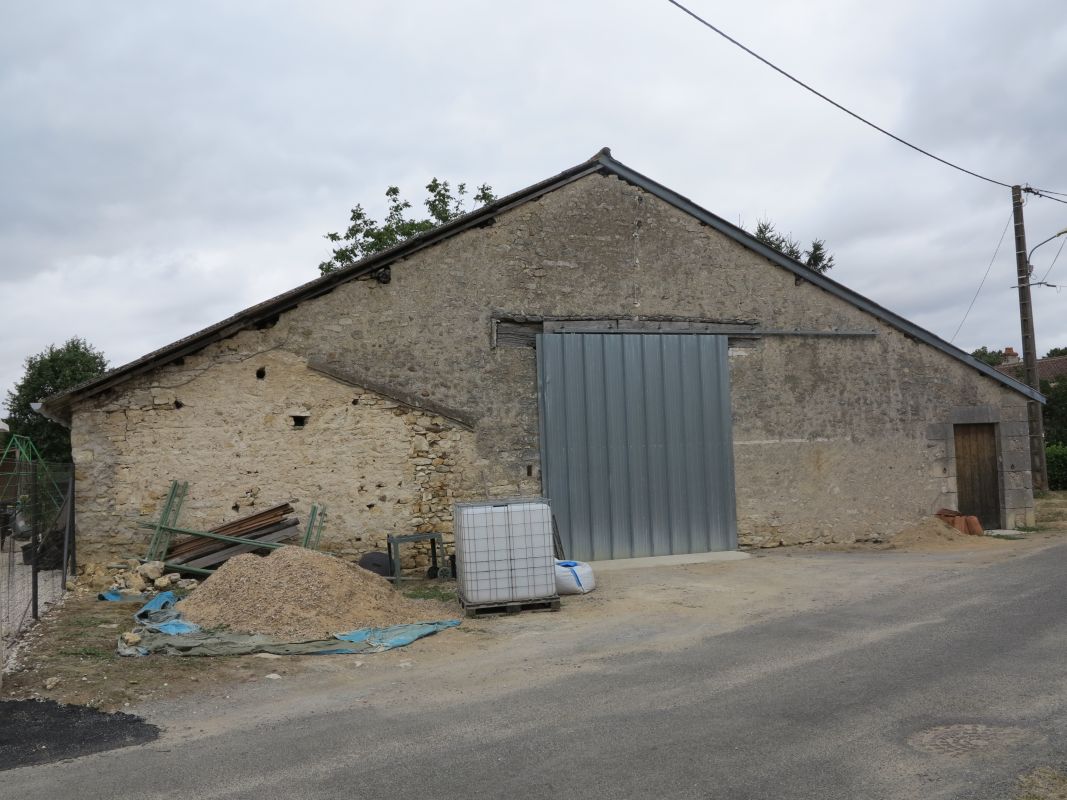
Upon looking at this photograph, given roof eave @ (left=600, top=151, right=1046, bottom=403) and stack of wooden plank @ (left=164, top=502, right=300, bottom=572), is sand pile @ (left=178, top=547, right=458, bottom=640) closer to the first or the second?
stack of wooden plank @ (left=164, top=502, right=300, bottom=572)

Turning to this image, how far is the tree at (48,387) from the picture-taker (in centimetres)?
2747

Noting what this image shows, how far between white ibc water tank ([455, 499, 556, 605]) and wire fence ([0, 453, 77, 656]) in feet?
13.7

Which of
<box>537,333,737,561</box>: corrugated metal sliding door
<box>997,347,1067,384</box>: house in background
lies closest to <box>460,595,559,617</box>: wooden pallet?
<box>537,333,737,561</box>: corrugated metal sliding door

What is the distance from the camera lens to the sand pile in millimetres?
7627

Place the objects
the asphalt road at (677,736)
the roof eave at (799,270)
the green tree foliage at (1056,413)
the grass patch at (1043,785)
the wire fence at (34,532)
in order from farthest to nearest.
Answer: the green tree foliage at (1056,413), the roof eave at (799,270), the wire fence at (34,532), the asphalt road at (677,736), the grass patch at (1043,785)

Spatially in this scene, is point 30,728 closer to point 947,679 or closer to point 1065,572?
point 947,679

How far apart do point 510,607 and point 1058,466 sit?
21988 millimetres

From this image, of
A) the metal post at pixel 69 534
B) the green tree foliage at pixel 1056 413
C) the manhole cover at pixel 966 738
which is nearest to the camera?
the manhole cover at pixel 966 738

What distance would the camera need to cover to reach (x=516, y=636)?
7.69 metres

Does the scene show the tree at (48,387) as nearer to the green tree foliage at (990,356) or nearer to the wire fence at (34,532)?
the wire fence at (34,532)

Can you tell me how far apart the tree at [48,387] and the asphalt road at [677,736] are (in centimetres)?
2616

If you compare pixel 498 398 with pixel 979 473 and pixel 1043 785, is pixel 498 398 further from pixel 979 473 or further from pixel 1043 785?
pixel 979 473

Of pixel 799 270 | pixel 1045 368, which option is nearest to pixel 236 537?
pixel 799 270

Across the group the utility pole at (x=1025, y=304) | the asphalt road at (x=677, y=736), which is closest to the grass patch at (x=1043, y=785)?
the asphalt road at (x=677, y=736)
